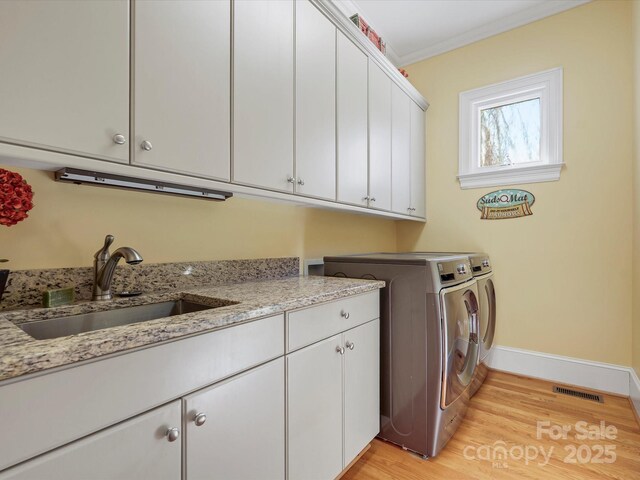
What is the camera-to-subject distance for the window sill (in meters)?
2.55

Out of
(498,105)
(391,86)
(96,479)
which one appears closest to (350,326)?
(96,479)

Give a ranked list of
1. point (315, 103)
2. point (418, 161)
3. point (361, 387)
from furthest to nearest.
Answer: point (418, 161), point (315, 103), point (361, 387)

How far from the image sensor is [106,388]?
0.70 metres

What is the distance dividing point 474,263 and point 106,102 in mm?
2268

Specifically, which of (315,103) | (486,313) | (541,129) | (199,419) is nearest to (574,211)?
(541,129)

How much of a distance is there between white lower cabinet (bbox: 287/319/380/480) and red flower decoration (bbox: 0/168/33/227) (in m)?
0.95

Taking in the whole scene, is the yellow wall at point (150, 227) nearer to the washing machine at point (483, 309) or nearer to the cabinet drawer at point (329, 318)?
the cabinet drawer at point (329, 318)

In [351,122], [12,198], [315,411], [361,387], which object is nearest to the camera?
[12,198]

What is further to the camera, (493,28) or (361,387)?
(493,28)

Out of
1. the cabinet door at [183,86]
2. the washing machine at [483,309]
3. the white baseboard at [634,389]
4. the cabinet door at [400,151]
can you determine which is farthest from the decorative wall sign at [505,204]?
the cabinet door at [183,86]

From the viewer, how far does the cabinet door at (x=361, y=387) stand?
1.47m

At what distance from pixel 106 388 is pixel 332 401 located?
92cm

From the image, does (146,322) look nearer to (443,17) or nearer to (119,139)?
(119,139)

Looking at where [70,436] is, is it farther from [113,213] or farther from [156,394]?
[113,213]
